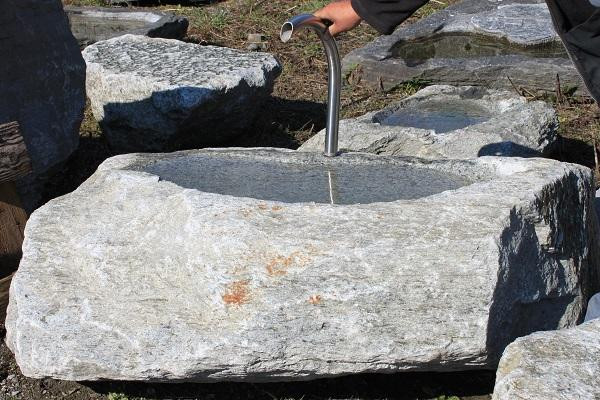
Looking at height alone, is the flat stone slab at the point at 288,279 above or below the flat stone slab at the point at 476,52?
above

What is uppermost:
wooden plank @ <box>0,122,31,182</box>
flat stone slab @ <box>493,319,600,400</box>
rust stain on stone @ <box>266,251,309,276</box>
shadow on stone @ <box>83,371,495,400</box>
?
wooden plank @ <box>0,122,31,182</box>

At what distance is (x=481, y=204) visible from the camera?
263 cm

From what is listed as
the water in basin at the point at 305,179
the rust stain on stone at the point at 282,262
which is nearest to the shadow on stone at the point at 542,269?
the water in basin at the point at 305,179

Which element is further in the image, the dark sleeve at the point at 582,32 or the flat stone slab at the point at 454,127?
the flat stone slab at the point at 454,127

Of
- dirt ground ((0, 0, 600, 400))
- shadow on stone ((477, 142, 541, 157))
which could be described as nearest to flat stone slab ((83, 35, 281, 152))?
dirt ground ((0, 0, 600, 400))

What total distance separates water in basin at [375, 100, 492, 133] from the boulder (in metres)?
1.25

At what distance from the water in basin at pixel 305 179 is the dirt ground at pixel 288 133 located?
533 millimetres

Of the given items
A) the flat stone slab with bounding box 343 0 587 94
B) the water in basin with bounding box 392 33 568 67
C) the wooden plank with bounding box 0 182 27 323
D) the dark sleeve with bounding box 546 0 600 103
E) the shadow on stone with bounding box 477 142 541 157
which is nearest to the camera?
the dark sleeve with bounding box 546 0 600 103

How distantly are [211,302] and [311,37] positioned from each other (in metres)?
3.94

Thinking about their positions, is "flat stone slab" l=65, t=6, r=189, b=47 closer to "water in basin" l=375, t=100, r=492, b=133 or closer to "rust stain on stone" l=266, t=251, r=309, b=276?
"water in basin" l=375, t=100, r=492, b=133

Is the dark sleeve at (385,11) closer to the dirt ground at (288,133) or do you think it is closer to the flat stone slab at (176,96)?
the dirt ground at (288,133)

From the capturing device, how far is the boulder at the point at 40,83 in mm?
3688

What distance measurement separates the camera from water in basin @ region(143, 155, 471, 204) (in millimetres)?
2809

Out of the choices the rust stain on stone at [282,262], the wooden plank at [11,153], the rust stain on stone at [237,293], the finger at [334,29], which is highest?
the finger at [334,29]
